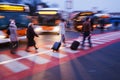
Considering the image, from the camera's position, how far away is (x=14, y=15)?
15844mm

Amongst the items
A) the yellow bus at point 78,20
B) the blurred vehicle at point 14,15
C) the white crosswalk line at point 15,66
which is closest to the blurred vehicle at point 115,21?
the yellow bus at point 78,20

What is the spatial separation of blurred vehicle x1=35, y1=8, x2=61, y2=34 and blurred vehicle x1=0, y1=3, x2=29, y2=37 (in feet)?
20.5

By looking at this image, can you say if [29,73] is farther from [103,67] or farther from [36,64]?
[103,67]

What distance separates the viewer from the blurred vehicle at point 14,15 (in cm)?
1498

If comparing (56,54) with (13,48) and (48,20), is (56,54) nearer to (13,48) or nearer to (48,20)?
(13,48)

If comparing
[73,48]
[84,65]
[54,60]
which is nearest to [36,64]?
[54,60]

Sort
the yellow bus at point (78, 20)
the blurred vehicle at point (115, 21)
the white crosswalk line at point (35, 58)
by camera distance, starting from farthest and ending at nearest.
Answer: the blurred vehicle at point (115, 21), the yellow bus at point (78, 20), the white crosswalk line at point (35, 58)

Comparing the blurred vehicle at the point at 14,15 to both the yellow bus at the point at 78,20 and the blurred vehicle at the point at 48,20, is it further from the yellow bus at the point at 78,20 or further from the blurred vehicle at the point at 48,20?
the yellow bus at the point at 78,20

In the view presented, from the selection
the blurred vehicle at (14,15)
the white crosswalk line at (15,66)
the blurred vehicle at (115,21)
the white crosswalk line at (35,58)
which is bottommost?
the blurred vehicle at (115,21)

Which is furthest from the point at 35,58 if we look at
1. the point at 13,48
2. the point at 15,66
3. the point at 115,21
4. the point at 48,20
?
the point at 115,21

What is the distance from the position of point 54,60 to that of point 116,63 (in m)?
2.62

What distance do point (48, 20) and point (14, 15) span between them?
780 centimetres

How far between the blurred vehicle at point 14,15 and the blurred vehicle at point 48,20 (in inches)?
246

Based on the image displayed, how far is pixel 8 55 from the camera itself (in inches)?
488
